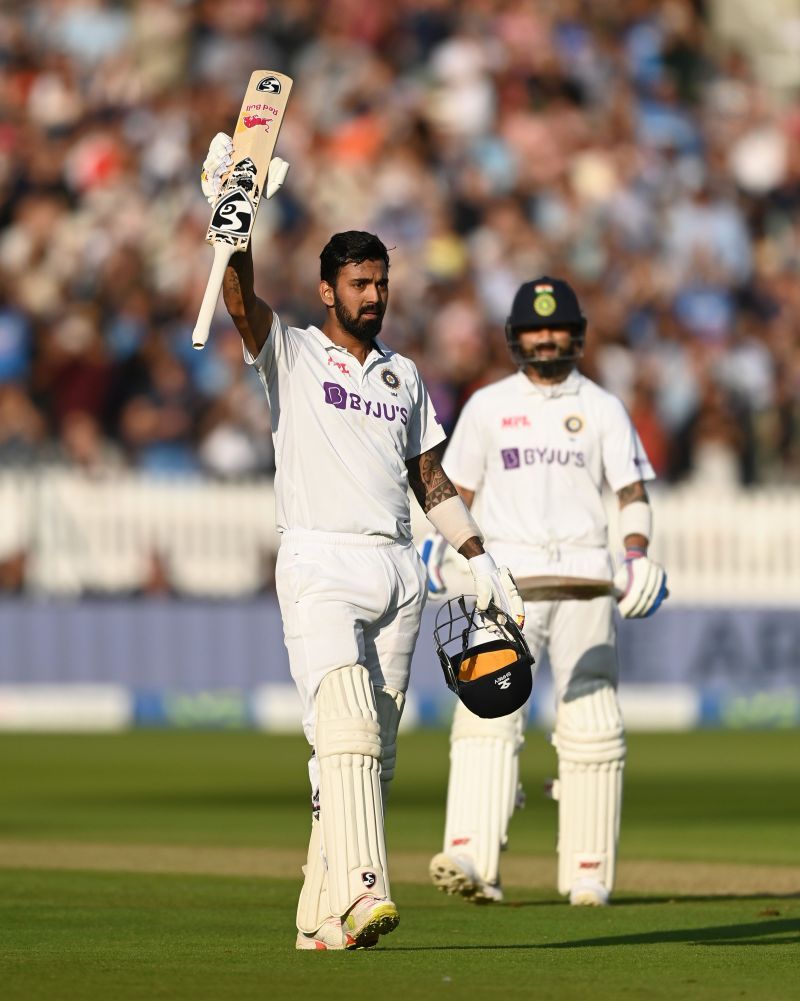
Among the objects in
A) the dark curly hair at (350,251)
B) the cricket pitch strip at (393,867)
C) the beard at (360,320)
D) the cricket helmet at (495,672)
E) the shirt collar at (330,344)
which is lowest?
the cricket pitch strip at (393,867)

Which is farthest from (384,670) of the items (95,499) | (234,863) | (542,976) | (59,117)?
(59,117)

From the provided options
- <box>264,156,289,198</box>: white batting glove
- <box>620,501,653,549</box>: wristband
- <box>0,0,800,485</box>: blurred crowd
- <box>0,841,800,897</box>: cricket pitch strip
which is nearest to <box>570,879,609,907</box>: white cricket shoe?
<box>0,841,800,897</box>: cricket pitch strip

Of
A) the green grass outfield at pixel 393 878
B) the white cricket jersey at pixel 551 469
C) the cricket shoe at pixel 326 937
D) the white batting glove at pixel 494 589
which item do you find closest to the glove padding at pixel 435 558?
the white cricket jersey at pixel 551 469

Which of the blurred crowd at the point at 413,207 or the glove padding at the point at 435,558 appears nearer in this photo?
the glove padding at the point at 435,558

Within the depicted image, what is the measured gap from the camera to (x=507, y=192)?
18.9 metres

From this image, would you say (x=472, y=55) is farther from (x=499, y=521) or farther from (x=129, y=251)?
(x=499, y=521)

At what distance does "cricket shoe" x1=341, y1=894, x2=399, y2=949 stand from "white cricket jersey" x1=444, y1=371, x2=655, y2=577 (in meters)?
2.46

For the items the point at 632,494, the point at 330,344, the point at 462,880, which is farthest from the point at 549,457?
the point at 330,344

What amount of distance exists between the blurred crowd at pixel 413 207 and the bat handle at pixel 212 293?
10628mm

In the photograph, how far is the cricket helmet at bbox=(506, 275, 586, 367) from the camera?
848 centimetres

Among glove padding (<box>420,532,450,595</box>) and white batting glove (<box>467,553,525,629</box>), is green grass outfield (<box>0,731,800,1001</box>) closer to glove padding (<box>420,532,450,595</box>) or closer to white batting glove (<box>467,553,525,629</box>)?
white batting glove (<box>467,553,525,629</box>)

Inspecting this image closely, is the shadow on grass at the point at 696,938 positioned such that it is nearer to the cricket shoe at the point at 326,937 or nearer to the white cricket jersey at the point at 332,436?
the cricket shoe at the point at 326,937

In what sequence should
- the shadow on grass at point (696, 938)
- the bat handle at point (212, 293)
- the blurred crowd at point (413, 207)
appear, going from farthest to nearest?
the blurred crowd at point (413, 207), the shadow on grass at point (696, 938), the bat handle at point (212, 293)

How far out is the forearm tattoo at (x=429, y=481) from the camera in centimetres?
674
